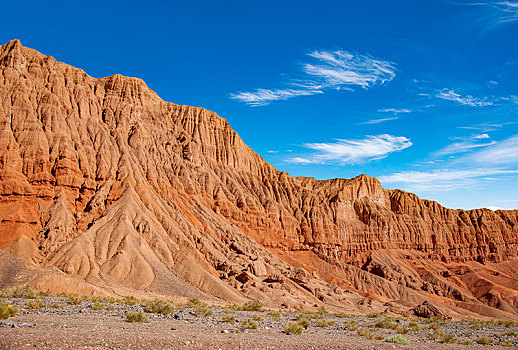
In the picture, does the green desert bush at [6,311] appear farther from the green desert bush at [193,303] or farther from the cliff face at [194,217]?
the cliff face at [194,217]

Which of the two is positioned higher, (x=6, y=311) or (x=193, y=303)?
(x=6, y=311)

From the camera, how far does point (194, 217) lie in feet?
265

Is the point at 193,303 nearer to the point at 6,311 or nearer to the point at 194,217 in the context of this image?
the point at 6,311

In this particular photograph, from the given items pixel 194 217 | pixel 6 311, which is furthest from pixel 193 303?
pixel 194 217

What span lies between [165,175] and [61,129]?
2117 centimetres

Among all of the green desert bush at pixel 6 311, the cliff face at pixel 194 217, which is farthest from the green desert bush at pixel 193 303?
→ the green desert bush at pixel 6 311

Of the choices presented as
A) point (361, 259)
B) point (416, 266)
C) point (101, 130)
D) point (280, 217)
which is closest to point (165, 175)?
point (101, 130)

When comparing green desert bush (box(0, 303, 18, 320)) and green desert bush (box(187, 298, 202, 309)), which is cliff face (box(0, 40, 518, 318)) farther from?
green desert bush (box(0, 303, 18, 320))

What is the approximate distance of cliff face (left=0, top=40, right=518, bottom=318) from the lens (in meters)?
60.6

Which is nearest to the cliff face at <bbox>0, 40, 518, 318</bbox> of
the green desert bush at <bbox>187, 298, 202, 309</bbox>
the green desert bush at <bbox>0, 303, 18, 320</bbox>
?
the green desert bush at <bbox>187, 298, 202, 309</bbox>

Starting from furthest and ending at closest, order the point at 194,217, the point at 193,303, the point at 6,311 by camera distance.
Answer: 1. the point at 194,217
2. the point at 193,303
3. the point at 6,311

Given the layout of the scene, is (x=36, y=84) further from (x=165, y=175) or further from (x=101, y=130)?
(x=165, y=175)

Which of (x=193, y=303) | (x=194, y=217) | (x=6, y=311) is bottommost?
(x=193, y=303)

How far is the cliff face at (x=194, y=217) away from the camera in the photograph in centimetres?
6059
